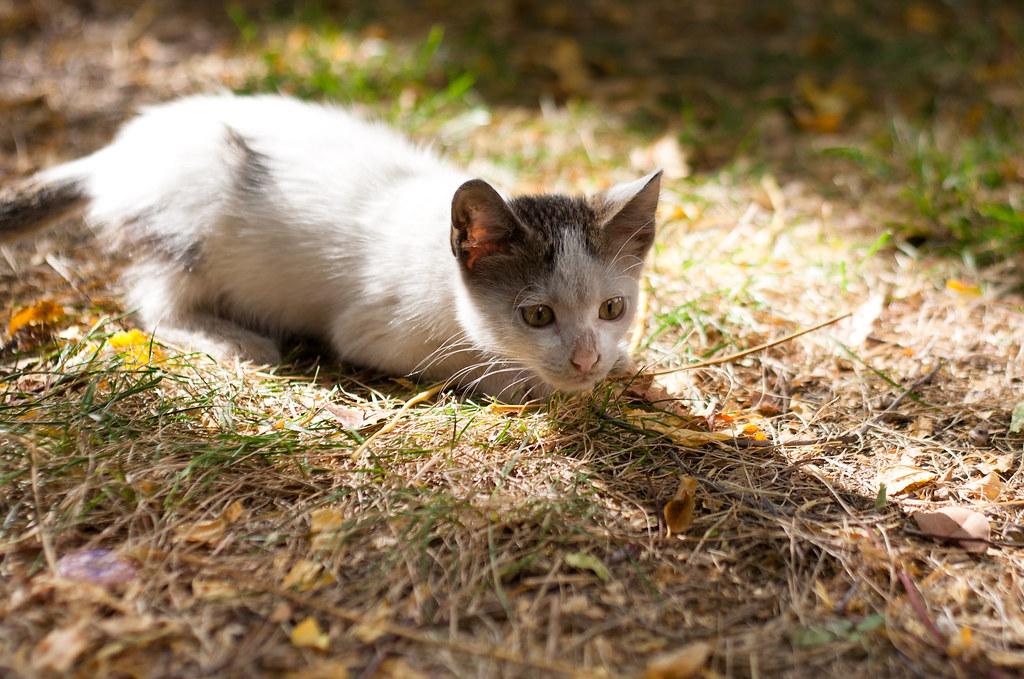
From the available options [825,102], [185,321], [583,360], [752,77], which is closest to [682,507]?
[583,360]

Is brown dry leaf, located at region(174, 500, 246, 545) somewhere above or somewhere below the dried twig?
below

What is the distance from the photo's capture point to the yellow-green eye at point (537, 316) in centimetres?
273

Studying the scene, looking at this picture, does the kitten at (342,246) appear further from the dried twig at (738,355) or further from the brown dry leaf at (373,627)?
the brown dry leaf at (373,627)

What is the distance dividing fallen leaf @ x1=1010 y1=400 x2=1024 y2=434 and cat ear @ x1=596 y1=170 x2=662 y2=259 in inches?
53.3

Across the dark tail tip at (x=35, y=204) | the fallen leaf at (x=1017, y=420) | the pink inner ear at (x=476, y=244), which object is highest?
the pink inner ear at (x=476, y=244)

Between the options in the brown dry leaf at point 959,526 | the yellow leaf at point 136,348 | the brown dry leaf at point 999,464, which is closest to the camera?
the brown dry leaf at point 959,526

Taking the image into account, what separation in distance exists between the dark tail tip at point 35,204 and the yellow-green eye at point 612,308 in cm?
213

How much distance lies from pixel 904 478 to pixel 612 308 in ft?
3.48

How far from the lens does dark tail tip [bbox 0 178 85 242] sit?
3104 mm

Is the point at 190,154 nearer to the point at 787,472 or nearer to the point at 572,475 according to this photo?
the point at 572,475

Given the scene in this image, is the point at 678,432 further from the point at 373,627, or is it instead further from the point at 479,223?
the point at 373,627

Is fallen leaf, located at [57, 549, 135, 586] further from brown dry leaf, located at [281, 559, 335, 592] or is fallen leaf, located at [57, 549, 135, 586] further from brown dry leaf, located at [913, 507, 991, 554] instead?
brown dry leaf, located at [913, 507, 991, 554]

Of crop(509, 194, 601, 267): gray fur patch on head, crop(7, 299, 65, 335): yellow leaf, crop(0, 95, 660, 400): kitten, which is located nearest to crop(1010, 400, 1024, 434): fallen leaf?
crop(0, 95, 660, 400): kitten

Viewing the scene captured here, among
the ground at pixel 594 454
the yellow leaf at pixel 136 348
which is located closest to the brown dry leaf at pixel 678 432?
the ground at pixel 594 454
